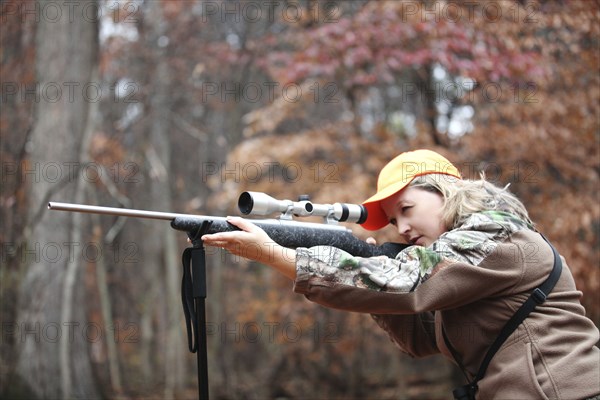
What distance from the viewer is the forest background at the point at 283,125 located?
6.95m

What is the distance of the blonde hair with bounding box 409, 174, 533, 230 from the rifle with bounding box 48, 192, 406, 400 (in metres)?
0.30

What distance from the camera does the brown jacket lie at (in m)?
2.51

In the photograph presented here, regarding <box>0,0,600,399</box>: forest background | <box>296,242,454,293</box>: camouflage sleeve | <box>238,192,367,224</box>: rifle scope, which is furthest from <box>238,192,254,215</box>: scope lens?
<box>0,0,600,399</box>: forest background

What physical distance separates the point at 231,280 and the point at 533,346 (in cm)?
1306

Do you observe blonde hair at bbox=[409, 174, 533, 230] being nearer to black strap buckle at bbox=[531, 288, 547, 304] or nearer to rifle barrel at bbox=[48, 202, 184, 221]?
black strap buckle at bbox=[531, 288, 547, 304]

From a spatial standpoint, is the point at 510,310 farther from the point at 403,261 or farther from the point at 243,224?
the point at 243,224

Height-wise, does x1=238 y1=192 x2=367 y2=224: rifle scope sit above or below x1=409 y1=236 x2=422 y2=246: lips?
above

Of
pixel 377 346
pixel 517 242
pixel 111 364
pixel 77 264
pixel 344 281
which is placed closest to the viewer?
pixel 344 281

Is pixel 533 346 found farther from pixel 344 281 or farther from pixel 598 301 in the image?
pixel 598 301

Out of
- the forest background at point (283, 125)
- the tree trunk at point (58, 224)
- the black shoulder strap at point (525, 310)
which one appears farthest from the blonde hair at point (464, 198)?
the tree trunk at point (58, 224)

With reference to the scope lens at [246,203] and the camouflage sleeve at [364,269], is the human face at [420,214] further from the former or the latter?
the scope lens at [246,203]

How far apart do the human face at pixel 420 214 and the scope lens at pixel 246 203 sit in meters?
0.71

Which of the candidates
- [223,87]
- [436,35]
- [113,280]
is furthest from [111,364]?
[436,35]

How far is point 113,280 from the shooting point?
1497 centimetres
